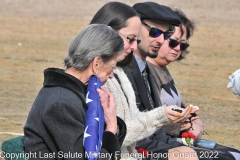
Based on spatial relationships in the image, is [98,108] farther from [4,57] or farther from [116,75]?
[4,57]

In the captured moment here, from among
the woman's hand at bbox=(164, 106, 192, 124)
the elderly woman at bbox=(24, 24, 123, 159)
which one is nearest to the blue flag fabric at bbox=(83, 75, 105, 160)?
the elderly woman at bbox=(24, 24, 123, 159)

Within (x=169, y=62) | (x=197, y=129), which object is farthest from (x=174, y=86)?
(x=197, y=129)

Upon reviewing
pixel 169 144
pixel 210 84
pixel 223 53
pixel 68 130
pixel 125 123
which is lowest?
pixel 223 53

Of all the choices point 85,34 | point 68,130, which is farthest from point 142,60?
point 68,130

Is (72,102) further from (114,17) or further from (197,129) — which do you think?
(197,129)

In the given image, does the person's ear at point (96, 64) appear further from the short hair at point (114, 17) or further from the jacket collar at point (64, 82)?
the short hair at point (114, 17)

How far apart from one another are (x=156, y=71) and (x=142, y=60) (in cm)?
63

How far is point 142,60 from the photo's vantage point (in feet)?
16.8

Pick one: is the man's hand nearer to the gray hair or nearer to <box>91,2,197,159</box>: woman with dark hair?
<box>91,2,197,159</box>: woman with dark hair

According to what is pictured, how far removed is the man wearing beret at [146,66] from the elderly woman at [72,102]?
88 cm

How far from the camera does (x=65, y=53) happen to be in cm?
1738

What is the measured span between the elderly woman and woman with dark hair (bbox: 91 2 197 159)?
55cm

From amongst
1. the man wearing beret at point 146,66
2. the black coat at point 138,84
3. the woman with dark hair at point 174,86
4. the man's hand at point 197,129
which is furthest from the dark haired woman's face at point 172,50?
the black coat at point 138,84

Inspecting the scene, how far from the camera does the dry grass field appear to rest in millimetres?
10086
